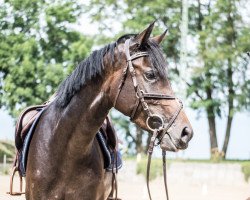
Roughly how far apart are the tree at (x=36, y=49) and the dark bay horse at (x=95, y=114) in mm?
28978

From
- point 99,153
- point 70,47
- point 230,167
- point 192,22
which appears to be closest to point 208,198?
point 230,167

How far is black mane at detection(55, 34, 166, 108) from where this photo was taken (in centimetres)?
482

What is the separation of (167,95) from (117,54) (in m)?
0.62

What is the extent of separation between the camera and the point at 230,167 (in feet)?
72.8

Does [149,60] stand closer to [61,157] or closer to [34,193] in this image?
[61,157]

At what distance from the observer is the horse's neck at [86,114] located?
17.0 feet

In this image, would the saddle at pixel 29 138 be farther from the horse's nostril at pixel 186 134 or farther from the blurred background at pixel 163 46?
the blurred background at pixel 163 46

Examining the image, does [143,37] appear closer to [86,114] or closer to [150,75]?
[150,75]

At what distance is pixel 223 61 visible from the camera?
30.0 m

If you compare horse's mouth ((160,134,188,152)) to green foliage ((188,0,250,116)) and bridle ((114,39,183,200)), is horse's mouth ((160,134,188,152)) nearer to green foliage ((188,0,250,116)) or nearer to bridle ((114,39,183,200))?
bridle ((114,39,183,200))

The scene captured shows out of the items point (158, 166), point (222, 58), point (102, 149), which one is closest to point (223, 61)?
point (222, 58)

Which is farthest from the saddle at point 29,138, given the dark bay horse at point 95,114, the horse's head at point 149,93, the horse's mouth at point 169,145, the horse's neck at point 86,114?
the horse's mouth at point 169,145

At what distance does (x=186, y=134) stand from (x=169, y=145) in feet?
0.62

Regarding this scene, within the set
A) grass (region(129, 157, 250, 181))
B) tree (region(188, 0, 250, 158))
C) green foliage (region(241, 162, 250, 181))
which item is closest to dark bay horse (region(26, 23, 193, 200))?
green foliage (region(241, 162, 250, 181))
